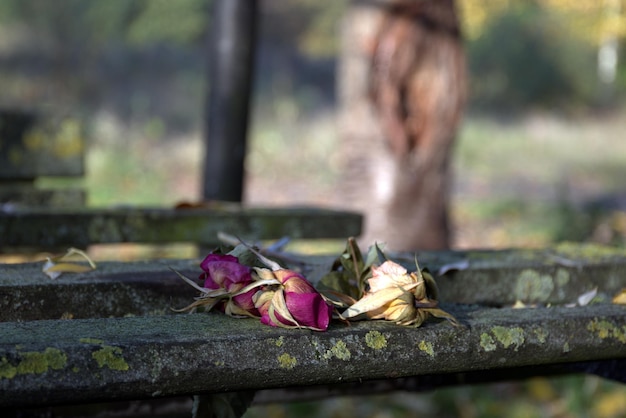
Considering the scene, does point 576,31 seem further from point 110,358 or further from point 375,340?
point 110,358

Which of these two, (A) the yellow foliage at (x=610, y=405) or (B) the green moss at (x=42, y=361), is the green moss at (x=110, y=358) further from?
(A) the yellow foliage at (x=610, y=405)

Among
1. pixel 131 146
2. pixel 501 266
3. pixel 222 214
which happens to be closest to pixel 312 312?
pixel 501 266

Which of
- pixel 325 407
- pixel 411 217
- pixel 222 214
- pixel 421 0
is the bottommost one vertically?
pixel 325 407

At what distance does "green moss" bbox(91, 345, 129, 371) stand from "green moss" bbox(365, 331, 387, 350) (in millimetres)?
366

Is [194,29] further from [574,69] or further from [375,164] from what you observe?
[375,164]

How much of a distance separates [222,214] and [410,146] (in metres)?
2.46

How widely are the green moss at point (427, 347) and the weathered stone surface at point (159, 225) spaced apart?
4.30 ft

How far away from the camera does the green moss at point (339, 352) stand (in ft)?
4.40

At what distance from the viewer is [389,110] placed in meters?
4.95

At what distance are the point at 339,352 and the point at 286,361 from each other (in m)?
0.08

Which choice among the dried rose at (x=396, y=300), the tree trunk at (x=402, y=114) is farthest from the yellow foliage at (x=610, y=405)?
the dried rose at (x=396, y=300)

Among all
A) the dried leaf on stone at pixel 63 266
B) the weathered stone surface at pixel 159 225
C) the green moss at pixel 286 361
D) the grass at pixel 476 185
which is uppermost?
the dried leaf on stone at pixel 63 266

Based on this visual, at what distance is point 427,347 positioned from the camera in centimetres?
141

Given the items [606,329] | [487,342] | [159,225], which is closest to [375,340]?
[487,342]
